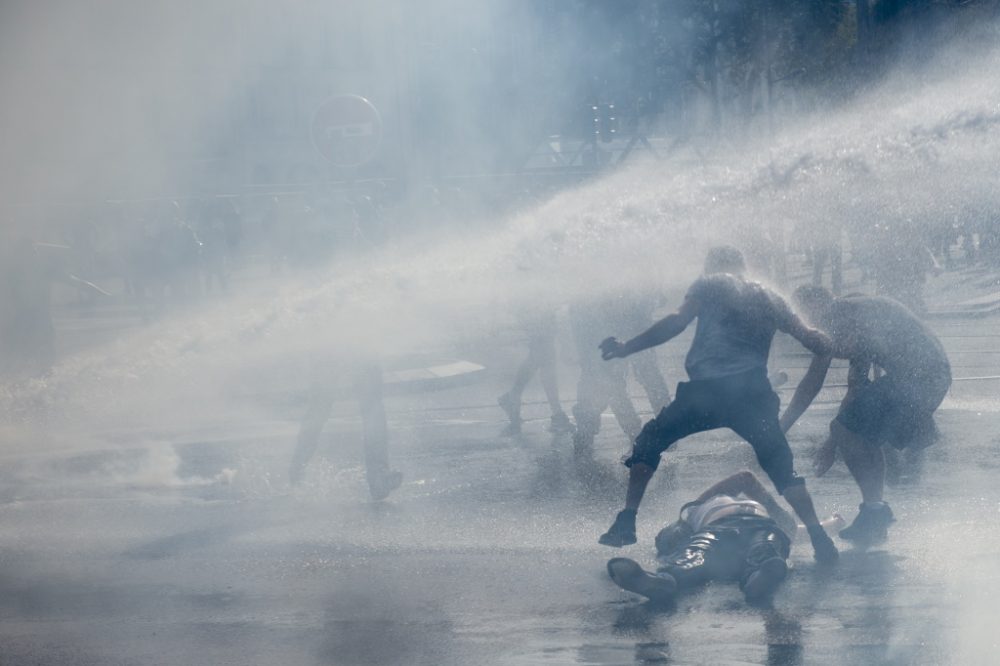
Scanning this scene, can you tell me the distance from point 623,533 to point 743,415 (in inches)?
30.8

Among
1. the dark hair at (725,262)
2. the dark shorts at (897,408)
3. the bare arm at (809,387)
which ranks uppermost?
the dark hair at (725,262)

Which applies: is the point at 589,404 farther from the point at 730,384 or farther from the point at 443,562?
the point at 730,384

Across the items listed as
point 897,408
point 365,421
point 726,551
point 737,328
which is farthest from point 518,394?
point 726,551

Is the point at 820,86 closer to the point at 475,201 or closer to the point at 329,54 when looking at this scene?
the point at 475,201

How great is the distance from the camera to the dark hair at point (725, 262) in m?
6.69

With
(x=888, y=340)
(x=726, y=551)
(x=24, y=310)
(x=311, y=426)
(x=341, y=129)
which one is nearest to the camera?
(x=726, y=551)

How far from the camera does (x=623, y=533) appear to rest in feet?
21.2

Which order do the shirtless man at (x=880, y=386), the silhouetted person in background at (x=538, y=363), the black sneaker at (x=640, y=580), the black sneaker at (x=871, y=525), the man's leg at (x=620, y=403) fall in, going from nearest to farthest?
the black sneaker at (x=640, y=580) < the black sneaker at (x=871, y=525) < the shirtless man at (x=880, y=386) < the man's leg at (x=620, y=403) < the silhouetted person in background at (x=538, y=363)

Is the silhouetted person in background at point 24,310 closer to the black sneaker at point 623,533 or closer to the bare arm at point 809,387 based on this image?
the black sneaker at point 623,533

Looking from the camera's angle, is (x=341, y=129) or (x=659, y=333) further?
(x=341, y=129)

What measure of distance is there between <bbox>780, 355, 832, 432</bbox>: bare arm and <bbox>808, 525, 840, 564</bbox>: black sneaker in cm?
52

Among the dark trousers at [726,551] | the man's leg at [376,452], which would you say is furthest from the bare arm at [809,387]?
the man's leg at [376,452]

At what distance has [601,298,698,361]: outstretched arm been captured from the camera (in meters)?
6.55

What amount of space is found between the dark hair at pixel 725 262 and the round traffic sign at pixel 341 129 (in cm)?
660
